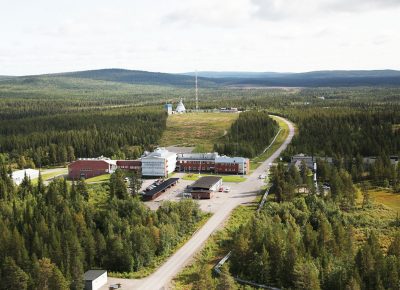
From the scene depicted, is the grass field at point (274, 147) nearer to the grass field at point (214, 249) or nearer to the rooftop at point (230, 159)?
the rooftop at point (230, 159)

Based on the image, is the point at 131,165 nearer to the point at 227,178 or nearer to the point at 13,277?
the point at 227,178

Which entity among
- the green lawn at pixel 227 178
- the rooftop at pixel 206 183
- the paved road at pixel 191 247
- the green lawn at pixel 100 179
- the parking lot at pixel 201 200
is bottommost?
the green lawn at pixel 100 179

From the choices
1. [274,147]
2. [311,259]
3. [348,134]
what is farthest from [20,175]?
[348,134]

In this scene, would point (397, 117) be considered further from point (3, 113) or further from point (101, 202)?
point (3, 113)

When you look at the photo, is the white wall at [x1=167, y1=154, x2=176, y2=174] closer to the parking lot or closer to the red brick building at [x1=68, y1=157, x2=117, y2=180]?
the parking lot

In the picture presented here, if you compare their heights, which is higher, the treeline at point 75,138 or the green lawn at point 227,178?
the treeline at point 75,138

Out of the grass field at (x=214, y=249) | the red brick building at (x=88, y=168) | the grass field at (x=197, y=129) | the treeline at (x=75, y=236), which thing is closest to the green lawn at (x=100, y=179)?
the red brick building at (x=88, y=168)
